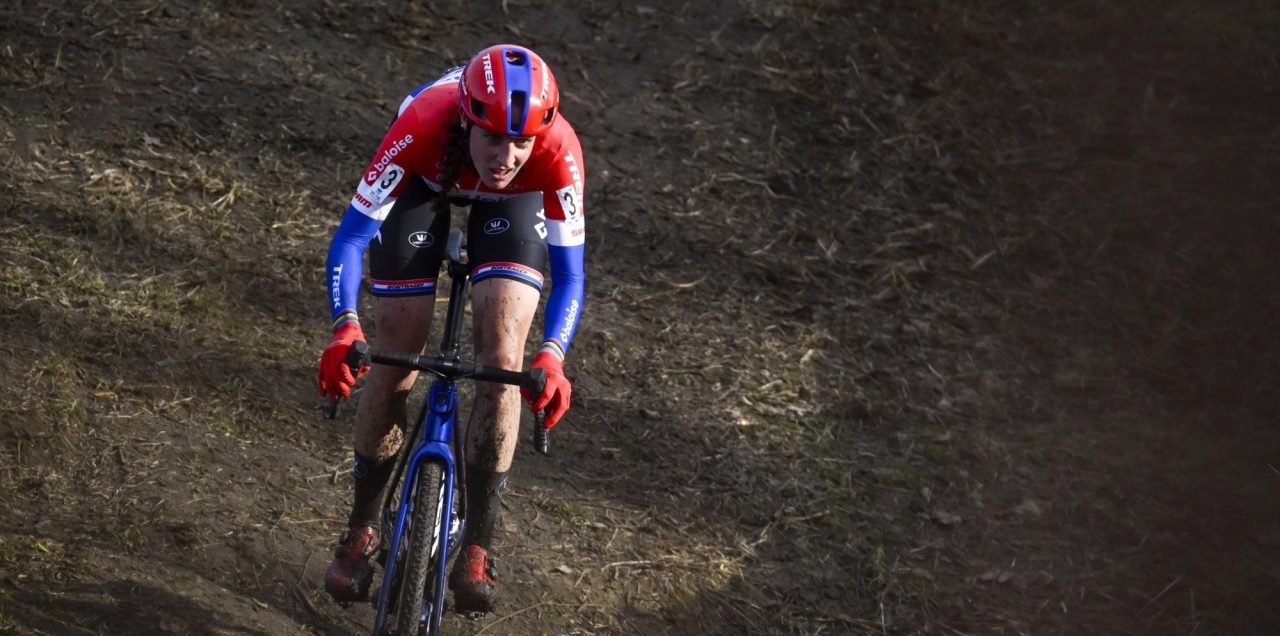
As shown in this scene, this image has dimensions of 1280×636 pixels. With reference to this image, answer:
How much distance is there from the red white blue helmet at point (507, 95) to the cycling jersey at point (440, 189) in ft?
0.74

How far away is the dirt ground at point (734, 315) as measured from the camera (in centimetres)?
589

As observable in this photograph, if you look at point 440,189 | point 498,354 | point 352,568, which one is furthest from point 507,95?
point 352,568

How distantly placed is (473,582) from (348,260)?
4.49ft

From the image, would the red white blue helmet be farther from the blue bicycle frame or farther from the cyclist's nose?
the blue bicycle frame

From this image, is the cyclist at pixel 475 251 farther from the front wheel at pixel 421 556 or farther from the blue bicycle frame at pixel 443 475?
the front wheel at pixel 421 556

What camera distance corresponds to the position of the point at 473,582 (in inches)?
189

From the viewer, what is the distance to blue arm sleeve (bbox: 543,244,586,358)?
4.74m


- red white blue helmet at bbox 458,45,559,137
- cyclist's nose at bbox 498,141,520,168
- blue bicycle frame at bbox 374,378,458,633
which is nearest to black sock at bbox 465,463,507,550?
blue bicycle frame at bbox 374,378,458,633

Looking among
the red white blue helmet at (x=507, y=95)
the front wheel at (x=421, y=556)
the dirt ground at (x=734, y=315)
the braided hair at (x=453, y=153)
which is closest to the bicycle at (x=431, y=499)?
the front wheel at (x=421, y=556)

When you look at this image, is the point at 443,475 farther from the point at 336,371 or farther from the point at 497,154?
the point at 497,154

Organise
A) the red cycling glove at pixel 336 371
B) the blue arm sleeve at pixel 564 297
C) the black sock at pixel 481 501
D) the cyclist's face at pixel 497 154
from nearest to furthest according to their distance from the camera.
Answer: the red cycling glove at pixel 336 371 < the cyclist's face at pixel 497 154 < the blue arm sleeve at pixel 564 297 < the black sock at pixel 481 501

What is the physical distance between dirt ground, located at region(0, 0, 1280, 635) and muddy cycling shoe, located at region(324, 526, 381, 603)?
367 mm

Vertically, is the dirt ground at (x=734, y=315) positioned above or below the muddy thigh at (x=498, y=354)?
below

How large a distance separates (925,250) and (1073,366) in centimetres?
143
